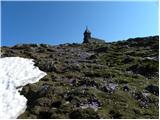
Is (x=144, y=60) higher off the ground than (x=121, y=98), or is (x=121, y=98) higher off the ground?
(x=144, y=60)

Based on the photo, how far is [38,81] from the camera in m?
34.2

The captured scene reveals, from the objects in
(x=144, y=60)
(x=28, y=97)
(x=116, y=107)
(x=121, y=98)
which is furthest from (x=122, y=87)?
(x=144, y=60)

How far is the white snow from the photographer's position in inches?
1051

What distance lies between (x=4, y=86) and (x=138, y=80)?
450 inches

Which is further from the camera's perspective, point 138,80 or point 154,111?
point 138,80

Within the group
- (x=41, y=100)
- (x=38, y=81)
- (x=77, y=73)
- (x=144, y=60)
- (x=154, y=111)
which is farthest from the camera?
(x=144, y=60)

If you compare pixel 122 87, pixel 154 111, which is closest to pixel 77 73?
pixel 122 87

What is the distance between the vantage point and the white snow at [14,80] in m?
26.7

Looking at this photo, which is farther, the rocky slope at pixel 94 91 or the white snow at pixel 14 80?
the white snow at pixel 14 80

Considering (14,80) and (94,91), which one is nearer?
(94,91)

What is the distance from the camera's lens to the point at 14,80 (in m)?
33.3

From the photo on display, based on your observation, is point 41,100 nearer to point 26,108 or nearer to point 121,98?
point 26,108

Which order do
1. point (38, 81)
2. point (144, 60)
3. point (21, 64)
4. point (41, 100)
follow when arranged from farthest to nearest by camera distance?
point (144, 60) < point (21, 64) < point (38, 81) < point (41, 100)

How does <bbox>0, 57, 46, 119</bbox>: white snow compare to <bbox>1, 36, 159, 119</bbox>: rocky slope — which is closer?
<bbox>1, 36, 159, 119</bbox>: rocky slope
